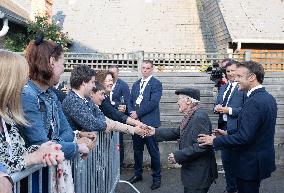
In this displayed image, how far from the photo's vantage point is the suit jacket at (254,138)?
422cm

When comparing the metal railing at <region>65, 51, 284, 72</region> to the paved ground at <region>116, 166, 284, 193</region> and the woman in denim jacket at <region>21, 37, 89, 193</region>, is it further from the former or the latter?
the woman in denim jacket at <region>21, 37, 89, 193</region>

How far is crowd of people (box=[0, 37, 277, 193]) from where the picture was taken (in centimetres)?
251

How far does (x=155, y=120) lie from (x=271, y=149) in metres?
3.11

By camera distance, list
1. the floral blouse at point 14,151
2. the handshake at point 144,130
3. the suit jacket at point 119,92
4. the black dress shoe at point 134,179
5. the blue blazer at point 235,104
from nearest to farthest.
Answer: the floral blouse at point 14,151
the handshake at point 144,130
the blue blazer at point 235,104
the black dress shoe at point 134,179
the suit jacket at point 119,92

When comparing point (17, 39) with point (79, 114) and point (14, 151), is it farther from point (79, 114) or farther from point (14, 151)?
point (14, 151)

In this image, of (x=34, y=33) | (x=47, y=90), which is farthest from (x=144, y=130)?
(x=34, y=33)

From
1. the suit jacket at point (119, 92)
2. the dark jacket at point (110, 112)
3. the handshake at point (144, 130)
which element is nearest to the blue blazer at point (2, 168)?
the handshake at point (144, 130)

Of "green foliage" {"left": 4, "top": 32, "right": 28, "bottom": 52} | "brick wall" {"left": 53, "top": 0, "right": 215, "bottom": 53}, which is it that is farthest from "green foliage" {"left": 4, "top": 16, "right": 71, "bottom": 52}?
"brick wall" {"left": 53, "top": 0, "right": 215, "bottom": 53}

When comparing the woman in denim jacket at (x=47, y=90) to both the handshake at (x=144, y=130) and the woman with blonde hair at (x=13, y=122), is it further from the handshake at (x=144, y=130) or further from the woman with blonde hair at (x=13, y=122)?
the handshake at (x=144, y=130)

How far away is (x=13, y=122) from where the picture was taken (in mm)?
2504

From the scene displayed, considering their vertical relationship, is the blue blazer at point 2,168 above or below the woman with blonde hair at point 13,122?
below

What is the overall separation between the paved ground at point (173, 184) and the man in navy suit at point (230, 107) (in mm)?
576

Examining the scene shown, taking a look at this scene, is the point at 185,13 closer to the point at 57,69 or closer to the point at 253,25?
the point at 253,25

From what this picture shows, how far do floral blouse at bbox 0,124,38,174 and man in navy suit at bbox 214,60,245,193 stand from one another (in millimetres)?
3938
